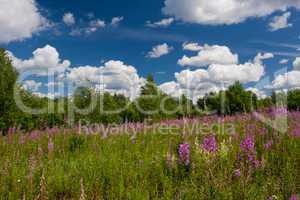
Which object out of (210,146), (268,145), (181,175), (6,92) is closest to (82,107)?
(6,92)

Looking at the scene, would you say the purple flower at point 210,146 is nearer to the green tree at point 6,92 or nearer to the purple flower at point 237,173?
the purple flower at point 237,173

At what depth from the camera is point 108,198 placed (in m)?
4.15

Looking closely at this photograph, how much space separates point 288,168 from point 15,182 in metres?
4.02

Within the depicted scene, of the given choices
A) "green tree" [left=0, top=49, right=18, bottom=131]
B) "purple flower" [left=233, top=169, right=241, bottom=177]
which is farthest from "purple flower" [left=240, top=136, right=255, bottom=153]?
"green tree" [left=0, top=49, right=18, bottom=131]

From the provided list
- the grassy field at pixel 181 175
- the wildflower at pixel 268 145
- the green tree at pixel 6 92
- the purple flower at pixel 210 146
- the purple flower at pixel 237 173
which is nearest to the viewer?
the grassy field at pixel 181 175

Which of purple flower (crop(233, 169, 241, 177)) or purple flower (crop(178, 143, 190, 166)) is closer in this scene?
purple flower (crop(233, 169, 241, 177))

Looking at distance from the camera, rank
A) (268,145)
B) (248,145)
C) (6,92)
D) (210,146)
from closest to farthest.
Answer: (210,146), (248,145), (268,145), (6,92)

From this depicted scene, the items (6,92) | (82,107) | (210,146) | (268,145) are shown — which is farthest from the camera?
(82,107)

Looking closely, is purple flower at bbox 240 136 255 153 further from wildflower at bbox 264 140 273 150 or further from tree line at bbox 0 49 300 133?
tree line at bbox 0 49 300 133

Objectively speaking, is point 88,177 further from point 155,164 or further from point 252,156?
point 252,156

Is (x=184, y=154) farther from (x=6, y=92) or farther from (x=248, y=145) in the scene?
(x=6, y=92)

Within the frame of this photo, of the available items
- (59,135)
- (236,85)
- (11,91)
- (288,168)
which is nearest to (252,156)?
(288,168)

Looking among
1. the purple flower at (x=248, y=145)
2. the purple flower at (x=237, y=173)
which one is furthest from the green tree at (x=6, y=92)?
the purple flower at (x=237, y=173)

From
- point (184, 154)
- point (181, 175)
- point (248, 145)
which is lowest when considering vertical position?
point (181, 175)
